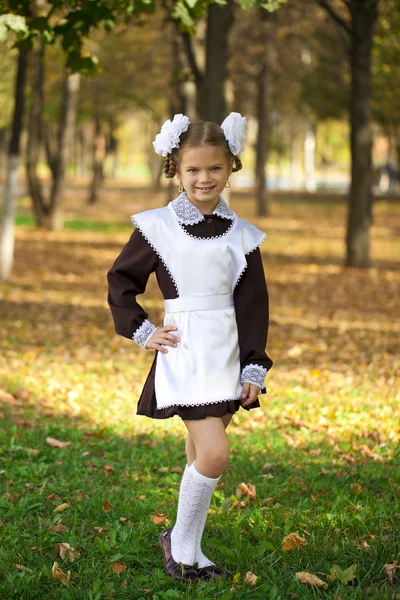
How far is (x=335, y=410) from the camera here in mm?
7398

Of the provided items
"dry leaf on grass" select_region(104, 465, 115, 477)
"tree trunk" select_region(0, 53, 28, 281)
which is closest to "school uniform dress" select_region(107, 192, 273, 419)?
"dry leaf on grass" select_region(104, 465, 115, 477)

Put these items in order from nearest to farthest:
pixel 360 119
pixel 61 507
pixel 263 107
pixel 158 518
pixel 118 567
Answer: pixel 118 567 < pixel 158 518 < pixel 61 507 < pixel 360 119 < pixel 263 107

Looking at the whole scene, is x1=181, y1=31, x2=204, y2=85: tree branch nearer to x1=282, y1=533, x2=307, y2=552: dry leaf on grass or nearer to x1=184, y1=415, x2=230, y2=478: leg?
x1=282, y1=533, x2=307, y2=552: dry leaf on grass

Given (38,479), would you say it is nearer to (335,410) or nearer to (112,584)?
(112,584)

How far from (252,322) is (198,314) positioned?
0.25 meters

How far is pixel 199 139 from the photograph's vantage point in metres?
3.93

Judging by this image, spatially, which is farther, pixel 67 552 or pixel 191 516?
pixel 67 552

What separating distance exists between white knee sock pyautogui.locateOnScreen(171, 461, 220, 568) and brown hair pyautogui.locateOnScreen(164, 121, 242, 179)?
1.33 meters

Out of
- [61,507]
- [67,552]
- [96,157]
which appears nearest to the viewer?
[67,552]

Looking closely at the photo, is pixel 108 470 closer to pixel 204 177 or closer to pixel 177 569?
pixel 177 569

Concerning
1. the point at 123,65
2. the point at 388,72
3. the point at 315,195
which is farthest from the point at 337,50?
the point at 315,195

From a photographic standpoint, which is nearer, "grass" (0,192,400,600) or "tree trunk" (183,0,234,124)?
"grass" (0,192,400,600)

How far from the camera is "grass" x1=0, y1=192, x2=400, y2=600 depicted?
4.13m

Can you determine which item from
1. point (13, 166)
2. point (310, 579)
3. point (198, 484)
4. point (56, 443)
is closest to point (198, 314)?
point (198, 484)
